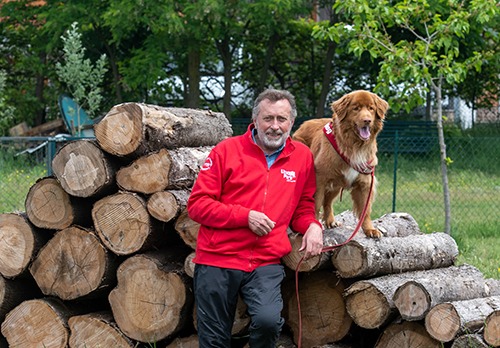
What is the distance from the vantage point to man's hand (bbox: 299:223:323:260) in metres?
4.55

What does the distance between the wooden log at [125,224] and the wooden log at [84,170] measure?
0.36ft

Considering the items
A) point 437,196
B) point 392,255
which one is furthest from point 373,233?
point 437,196

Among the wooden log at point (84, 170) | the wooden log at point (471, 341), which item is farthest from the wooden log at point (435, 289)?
the wooden log at point (84, 170)

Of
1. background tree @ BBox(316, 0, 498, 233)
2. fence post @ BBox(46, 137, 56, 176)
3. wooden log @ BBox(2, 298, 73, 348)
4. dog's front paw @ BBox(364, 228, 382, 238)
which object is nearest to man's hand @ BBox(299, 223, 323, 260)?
dog's front paw @ BBox(364, 228, 382, 238)

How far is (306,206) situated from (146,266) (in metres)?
1.14

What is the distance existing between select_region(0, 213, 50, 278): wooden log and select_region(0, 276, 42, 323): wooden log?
0.36ft

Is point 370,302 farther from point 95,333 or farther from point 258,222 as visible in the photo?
point 95,333

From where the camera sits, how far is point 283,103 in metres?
4.57

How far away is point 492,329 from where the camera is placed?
443 cm

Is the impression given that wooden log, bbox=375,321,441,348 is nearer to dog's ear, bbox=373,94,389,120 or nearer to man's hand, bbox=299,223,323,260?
→ man's hand, bbox=299,223,323,260

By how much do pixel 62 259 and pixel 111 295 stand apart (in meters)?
0.42

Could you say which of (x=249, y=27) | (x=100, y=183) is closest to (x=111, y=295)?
(x=100, y=183)

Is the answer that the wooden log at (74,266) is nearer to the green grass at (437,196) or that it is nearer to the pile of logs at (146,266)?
the pile of logs at (146,266)

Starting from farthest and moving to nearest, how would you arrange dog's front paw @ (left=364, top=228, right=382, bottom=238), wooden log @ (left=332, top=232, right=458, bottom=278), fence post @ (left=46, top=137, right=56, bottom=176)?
1. fence post @ (left=46, top=137, right=56, bottom=176)
2. dog's front paw @ (left=364, top=228, right=382, bottom=238)
3. wooden log @ (left=332, top=232, right=458, bottom=278)
